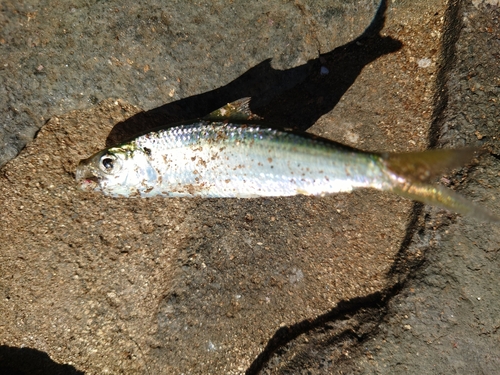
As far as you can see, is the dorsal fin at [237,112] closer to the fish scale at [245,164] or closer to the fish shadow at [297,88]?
the fish scale at [245,164]

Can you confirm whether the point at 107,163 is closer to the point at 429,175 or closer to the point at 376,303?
the point at 429,175

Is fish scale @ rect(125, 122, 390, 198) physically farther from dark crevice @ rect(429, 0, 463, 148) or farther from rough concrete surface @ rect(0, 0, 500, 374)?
dark crevice @ rect(429, 0, 463, 148)

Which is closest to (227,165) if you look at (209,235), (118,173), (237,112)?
(237,112)

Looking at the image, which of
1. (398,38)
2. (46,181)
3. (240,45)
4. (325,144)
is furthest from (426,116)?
(46,181)

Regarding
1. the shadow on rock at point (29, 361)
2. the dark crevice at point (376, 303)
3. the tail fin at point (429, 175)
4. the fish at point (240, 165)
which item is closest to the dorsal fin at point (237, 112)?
the fish at point (240, 165)

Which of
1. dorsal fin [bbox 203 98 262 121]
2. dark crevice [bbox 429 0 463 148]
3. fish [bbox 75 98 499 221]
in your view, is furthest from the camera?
dark crevice [bbox 429 0 463 148]

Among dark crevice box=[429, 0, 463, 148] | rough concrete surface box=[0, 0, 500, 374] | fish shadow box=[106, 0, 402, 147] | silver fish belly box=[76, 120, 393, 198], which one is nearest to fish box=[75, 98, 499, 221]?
silver fish belly box=[76, 120, 393, 198]

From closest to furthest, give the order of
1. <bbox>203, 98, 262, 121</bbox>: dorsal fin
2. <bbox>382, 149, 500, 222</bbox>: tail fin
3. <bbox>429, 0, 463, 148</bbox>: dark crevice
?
<bbox>382, 149, 500, 222</bbox>: tail fin → <bbox>203, 98, 262, 121</bbox>: dorsal fin → <bbox>429, 0, 463, 148</bbox>: dark crevice

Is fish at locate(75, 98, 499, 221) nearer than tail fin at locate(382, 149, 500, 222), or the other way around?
tail fin at locate(382, 149, 500, 222)
